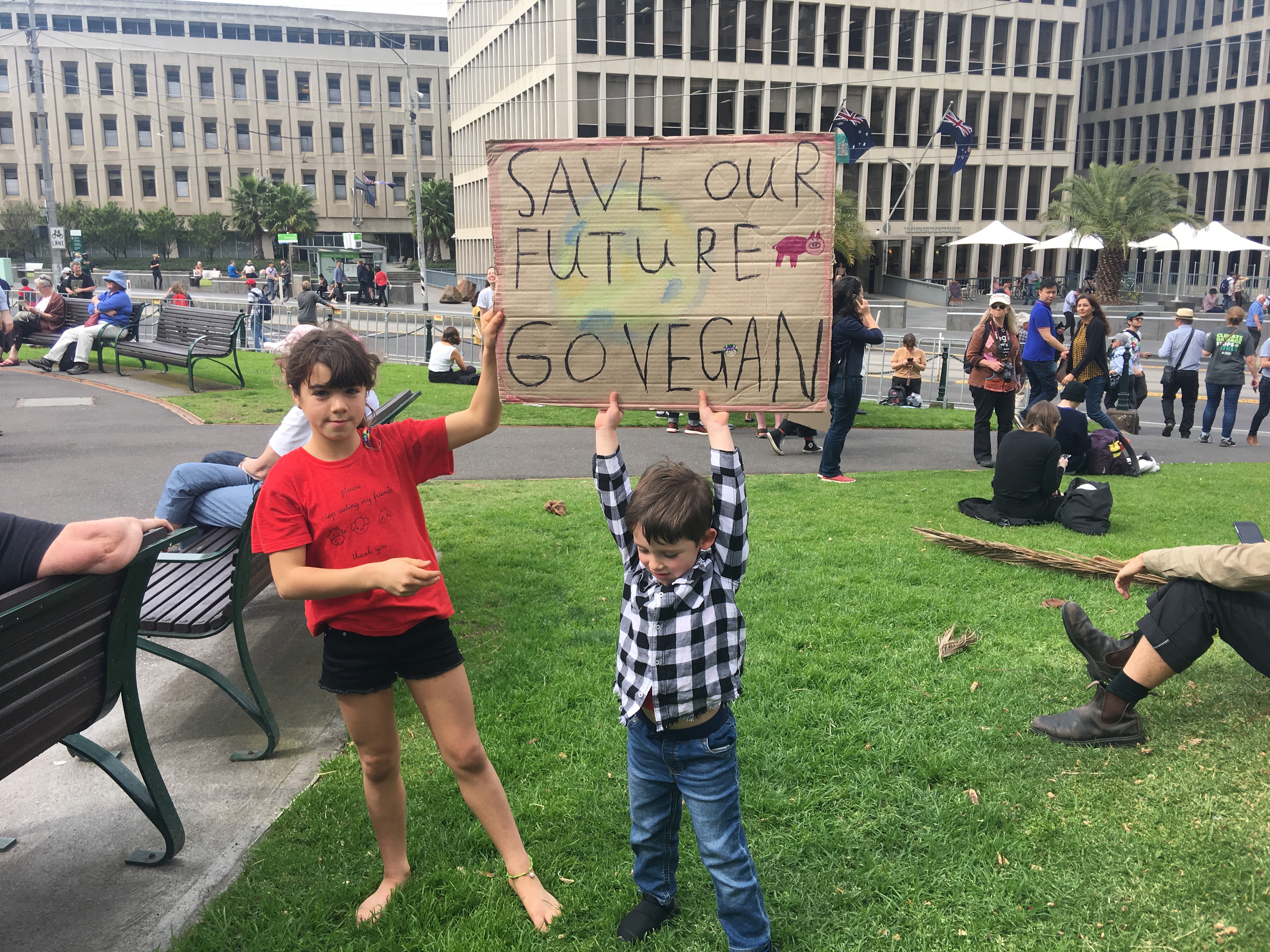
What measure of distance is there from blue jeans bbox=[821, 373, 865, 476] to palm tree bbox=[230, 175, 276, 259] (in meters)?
71.0

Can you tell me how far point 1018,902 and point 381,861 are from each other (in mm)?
2075

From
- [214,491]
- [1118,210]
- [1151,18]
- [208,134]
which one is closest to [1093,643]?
[214,491]

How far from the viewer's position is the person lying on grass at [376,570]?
2.70 m

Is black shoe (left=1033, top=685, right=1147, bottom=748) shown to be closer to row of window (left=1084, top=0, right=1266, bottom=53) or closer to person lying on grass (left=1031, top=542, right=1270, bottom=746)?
person lying on grass (left=1031, top=542, right=1270, bottom=746)

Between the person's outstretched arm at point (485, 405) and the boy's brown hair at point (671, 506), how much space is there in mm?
614

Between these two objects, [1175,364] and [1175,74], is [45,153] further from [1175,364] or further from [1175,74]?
[1175,74]

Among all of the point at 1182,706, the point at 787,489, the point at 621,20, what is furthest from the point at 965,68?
the point at 1182,706

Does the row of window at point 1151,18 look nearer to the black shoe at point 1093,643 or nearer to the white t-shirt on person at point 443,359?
the white t-shirt on person at point 443,359

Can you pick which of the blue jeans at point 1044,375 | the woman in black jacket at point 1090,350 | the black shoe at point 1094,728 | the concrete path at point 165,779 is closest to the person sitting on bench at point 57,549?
the concrete path at point 165,779

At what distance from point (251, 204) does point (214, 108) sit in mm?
15429

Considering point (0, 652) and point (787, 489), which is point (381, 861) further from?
point (787, 489)

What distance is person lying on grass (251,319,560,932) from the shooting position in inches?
106

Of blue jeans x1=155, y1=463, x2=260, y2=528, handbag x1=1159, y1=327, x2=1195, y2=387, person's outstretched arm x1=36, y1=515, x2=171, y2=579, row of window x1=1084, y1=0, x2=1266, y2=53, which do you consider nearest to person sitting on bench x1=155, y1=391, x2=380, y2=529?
blue jeans x1=155, y1=463, x2=260, y2=528

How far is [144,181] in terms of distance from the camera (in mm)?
79500
